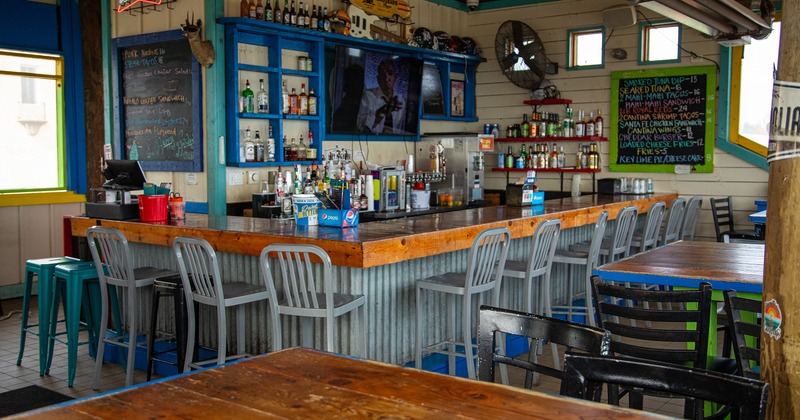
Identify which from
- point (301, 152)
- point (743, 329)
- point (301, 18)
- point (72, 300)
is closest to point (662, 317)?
point (743, 329)

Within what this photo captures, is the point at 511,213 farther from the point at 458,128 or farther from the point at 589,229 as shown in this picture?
the point at 458,128

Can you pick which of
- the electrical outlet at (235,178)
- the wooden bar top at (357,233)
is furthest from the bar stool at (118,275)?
the electrical outlet at (235,178)

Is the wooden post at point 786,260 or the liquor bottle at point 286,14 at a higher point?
the liquor bottle at point 286,14

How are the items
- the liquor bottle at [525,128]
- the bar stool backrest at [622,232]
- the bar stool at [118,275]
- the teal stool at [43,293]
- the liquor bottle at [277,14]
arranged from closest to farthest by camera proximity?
the bar stool at [118,275] < the teal stool at [43,293] < the bar stool backrest at [622,232] < the liquor bottle at [277,14] < the liquor bottle at [525,128]

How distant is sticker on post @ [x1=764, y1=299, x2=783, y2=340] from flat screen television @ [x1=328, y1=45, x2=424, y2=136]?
5653 millimetres

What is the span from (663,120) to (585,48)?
3.97 ft

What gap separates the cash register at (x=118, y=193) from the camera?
16.4 ft

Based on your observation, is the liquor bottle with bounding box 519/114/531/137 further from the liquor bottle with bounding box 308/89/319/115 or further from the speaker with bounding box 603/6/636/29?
the liquor bottle with bounding box 308/89/319/115

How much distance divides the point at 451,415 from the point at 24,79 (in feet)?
23.9

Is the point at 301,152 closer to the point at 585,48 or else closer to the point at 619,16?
the point at 619,16

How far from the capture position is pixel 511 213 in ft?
18.1

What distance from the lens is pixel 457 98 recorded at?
361 inches

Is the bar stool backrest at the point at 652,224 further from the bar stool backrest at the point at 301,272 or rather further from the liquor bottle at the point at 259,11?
the liquor bottle at the point at 259,11

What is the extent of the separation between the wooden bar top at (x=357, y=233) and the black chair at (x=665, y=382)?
6.53ft
